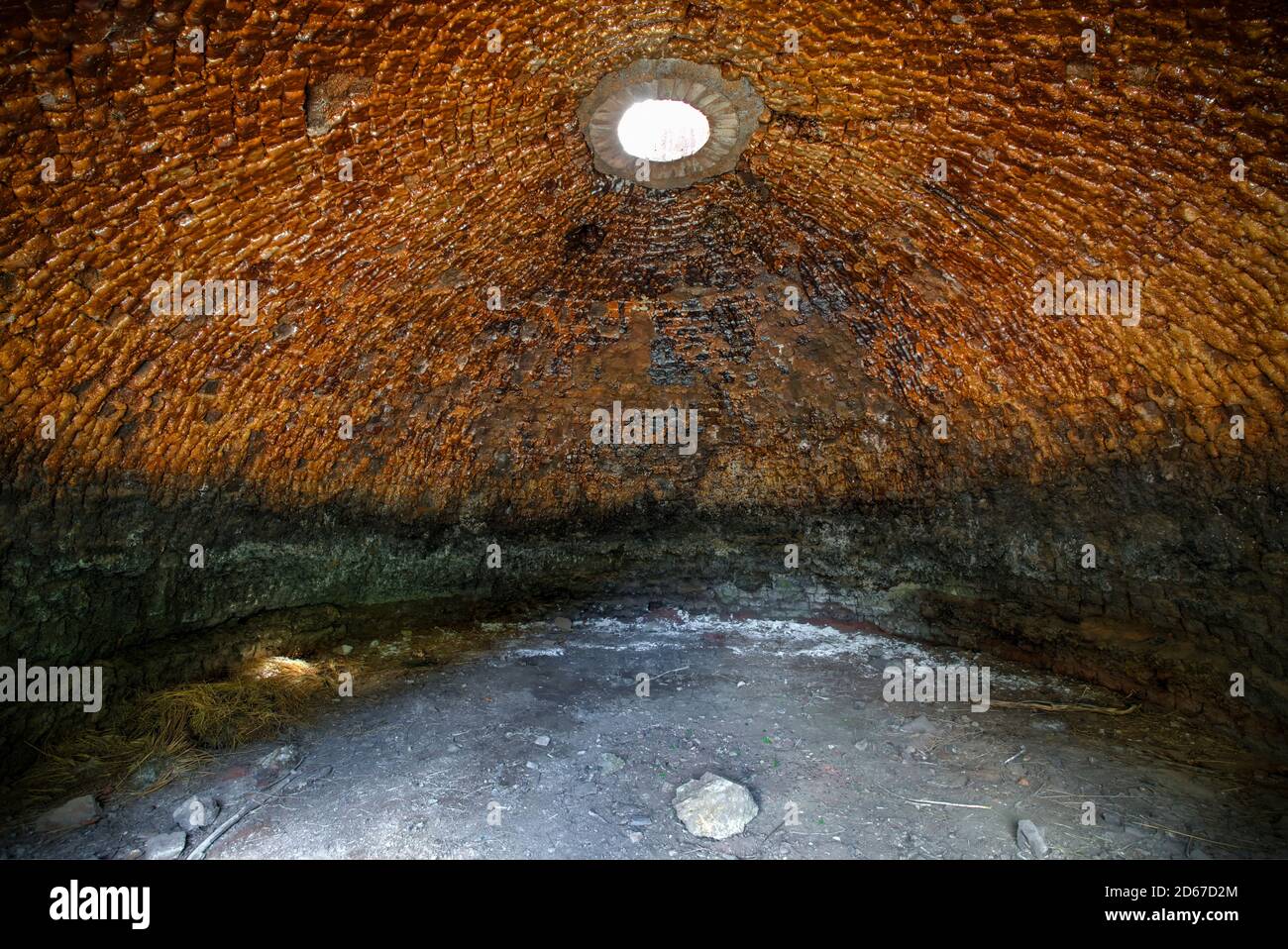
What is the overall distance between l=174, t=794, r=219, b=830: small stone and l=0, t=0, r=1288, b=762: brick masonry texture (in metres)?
1.43

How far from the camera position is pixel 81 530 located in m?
3.95

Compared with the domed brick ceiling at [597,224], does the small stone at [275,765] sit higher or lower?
lower

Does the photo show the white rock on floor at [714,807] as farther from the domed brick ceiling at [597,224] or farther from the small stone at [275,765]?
the domed brick ceiling at [597,224]

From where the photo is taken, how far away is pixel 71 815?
3.16 m

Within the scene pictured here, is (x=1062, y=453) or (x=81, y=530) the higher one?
(x=1062, y=453)

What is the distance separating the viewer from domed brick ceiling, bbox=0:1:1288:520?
2.83m

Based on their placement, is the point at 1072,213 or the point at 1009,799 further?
the point at 1072,213

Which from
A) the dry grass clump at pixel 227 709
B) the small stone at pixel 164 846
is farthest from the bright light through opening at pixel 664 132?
the small stone at pixel 164 846

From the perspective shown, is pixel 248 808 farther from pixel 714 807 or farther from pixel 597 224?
pixel 597 224

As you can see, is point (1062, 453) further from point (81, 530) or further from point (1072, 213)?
point (81, 530)

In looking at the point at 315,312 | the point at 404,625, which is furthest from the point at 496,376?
the point at 404,625

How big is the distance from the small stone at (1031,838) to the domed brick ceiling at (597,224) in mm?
2676

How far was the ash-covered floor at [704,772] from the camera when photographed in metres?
3.03

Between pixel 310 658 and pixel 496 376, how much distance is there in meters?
3.19
